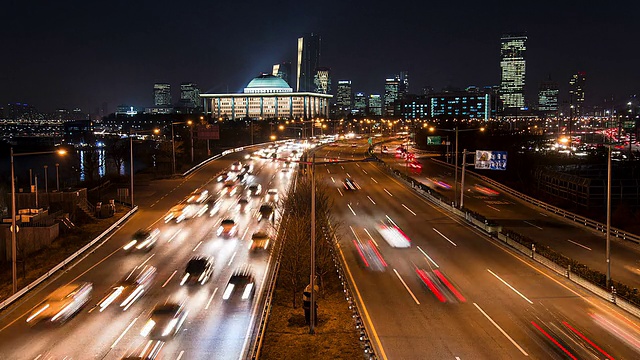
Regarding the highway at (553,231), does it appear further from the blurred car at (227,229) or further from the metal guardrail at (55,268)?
the metal guardrail at (55,268)

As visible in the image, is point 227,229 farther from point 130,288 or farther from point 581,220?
point 581,220

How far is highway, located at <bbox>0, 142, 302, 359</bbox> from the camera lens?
19.4 metres

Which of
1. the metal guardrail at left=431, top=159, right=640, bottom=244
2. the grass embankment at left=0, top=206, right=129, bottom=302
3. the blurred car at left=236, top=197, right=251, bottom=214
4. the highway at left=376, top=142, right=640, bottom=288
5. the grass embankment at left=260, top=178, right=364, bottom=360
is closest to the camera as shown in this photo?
the grass embankment at left=260, top=178, right=364, bottom=360

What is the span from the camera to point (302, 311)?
22953mm

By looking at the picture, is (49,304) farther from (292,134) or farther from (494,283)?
(292,134)

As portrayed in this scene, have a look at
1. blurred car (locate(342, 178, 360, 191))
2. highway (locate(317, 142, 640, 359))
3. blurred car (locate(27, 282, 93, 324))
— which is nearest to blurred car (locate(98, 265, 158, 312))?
blurred car (locate(27, 282, 93, 324))

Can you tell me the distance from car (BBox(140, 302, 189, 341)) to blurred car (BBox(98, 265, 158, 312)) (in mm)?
1905

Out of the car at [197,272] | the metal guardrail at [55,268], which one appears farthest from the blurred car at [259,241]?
the metal guardrail at [55,268]

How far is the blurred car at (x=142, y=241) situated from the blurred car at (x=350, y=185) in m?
27.6

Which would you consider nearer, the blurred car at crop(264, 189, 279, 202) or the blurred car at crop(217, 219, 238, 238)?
the blurred car at crop(217, 219, 238, 238)

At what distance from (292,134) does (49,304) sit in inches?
5830

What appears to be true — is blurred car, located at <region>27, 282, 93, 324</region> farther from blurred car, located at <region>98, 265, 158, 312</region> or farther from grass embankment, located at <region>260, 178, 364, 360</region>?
grass embankment, located at <region>260, 178, 364, 360</region>

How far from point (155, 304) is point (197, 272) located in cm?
467

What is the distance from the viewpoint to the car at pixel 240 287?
25.1 meters
